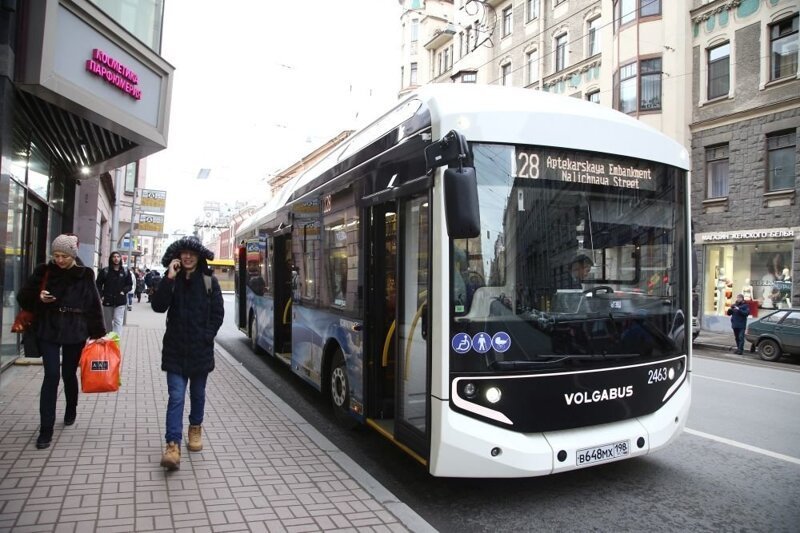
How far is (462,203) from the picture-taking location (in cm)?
376

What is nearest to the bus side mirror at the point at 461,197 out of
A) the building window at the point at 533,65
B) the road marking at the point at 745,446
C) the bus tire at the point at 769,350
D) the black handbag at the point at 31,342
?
the black handbag at the point at 31,342

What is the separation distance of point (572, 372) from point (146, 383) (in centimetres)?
610

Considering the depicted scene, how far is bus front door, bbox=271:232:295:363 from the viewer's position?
30.8ft

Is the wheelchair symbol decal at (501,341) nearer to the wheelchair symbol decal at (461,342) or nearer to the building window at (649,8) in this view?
the wheelchair symbol decal at (461,342)

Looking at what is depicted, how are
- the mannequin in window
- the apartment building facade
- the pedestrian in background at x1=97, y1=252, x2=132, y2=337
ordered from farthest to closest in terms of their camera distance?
the mannequin in window
the apartment building facade
the pedestrian in background at x1=97, y1=252, x2=132, y2=337

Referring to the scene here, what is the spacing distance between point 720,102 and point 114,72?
64.2 ft

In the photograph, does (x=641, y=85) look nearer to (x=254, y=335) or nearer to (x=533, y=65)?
(x=533, y=65)

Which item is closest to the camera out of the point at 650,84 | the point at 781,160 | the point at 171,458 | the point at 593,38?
the point at 171,458

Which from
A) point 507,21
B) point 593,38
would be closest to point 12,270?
point 593,38

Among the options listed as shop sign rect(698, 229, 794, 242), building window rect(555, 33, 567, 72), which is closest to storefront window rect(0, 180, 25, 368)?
shop sign rect(698, 229, 794, 242)

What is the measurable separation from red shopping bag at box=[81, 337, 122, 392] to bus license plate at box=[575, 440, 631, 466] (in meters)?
3.89

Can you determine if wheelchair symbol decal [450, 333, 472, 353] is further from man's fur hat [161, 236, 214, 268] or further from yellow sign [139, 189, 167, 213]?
yellow sign [139, 189, 167, 213]

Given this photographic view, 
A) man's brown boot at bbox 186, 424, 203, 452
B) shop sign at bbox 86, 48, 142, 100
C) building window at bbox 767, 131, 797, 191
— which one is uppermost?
building window at bbox 767, 131, 797, 191

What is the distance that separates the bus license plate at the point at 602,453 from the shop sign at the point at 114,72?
21.6 feet
